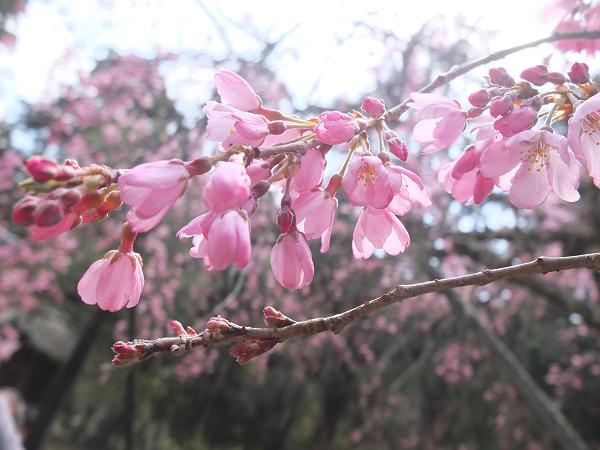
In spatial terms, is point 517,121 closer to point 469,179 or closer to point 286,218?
point 469,179

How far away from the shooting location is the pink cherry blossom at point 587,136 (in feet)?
2.10

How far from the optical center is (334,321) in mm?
622

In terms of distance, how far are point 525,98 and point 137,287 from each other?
0.54 meters

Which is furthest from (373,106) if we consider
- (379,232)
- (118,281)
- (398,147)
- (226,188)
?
(118,281)

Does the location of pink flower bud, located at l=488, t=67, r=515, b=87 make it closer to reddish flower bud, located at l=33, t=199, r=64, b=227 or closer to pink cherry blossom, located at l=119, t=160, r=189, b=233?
pink cherry blossom, located at l=119, t=160, r=189, b=233

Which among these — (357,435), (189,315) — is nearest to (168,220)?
(189,315)

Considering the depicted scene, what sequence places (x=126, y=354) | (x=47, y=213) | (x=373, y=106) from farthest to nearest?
1. (x=373, y=106)
2. (x=126, y=354)
3. (x=47, y=213)

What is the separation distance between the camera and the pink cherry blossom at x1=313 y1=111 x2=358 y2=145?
63 centimetres

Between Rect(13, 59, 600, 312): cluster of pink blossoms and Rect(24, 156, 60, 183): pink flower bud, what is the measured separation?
1.0 inches

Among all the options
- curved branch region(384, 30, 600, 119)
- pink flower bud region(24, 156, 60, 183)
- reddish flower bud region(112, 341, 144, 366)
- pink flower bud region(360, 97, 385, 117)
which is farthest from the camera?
curved branch region(384, 30, 600, 119)

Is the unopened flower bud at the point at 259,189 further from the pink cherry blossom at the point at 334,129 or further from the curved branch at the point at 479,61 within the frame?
the curved branch at the point at 479,61

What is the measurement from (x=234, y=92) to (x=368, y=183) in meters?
Result: 0.20

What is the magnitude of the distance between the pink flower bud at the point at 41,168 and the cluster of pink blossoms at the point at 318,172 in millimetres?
26

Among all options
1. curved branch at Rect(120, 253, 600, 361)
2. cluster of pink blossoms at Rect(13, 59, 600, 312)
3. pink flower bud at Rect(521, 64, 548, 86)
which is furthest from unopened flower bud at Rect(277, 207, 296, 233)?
pink flower bud at Rect(521, 64, 548, 86)
